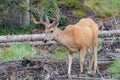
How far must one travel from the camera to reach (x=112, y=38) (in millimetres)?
13930

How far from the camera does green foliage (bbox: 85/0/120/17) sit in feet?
68.0

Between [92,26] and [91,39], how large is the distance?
14.9 inches

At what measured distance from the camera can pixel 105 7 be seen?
21.5 m

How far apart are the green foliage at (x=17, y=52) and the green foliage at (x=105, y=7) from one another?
7.42m

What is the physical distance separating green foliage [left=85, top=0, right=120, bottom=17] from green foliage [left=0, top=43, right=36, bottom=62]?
7.42 m

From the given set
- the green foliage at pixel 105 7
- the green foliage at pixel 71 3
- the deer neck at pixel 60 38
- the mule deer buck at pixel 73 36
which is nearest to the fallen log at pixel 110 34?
the mule deer buck at pixel 73 36

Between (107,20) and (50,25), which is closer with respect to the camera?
(50,25)

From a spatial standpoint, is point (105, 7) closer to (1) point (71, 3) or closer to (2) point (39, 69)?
(1) point (71, 3)

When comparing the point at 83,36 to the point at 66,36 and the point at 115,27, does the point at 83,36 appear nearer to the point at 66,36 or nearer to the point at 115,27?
the point at 66,36

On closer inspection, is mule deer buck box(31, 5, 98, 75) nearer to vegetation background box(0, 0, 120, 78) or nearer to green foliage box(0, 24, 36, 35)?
vegetation background box(0, 0, 120, 78)

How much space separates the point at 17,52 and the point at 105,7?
9058 millimetres

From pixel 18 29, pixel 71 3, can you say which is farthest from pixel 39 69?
pixel 71 3

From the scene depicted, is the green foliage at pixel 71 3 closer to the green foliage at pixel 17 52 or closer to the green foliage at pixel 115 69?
the green foliage at pixel 17 52

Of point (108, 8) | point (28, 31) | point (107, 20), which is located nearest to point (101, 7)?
point (108, 8)
